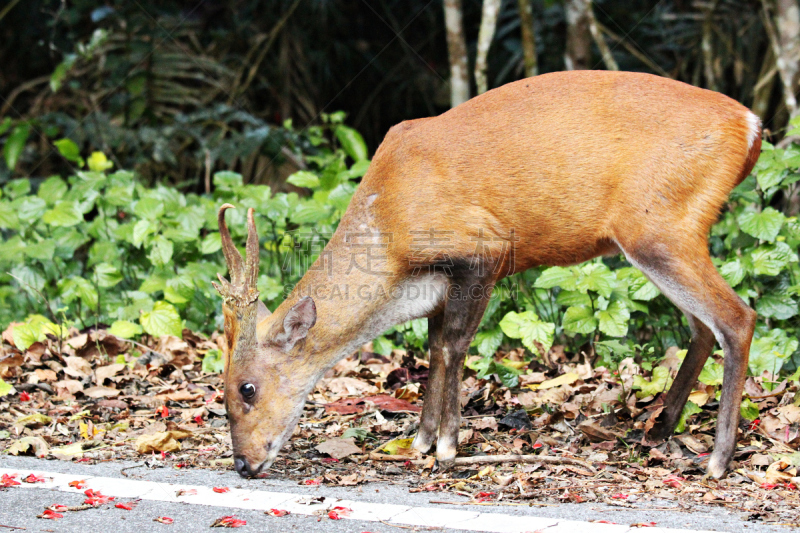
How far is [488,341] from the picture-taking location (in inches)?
234

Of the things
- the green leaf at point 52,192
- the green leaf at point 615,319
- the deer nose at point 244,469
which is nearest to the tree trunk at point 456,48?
the green leaf at point 615,319

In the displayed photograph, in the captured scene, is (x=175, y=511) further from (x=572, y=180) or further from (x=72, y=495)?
(x=572, y=180)

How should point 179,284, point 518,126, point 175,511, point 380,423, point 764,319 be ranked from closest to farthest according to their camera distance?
point 175,511
point 518,126
point 380,423
point 764,319
point 179,284

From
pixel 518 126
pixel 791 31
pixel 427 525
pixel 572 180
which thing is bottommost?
pixel 427 525

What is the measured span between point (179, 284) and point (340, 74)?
6246 millimetres

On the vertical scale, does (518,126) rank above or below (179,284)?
above

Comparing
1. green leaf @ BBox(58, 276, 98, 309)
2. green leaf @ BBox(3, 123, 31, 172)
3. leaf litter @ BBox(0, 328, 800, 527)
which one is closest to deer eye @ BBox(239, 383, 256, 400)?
leaf litter @ BBox(0, 328, 800, 527)

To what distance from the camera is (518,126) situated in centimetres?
476

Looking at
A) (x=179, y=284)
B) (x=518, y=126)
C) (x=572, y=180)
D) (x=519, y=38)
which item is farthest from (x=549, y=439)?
(x=519, y=38)

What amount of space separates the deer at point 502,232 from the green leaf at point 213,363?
1518 millimetres

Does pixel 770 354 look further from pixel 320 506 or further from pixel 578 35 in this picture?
pixel 578 35

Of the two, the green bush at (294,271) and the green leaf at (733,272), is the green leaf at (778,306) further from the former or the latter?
the green leaf at (733,272)

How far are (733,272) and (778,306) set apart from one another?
1.41 ft

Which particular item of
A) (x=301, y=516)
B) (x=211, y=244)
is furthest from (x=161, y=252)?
(x=301, y=516)
